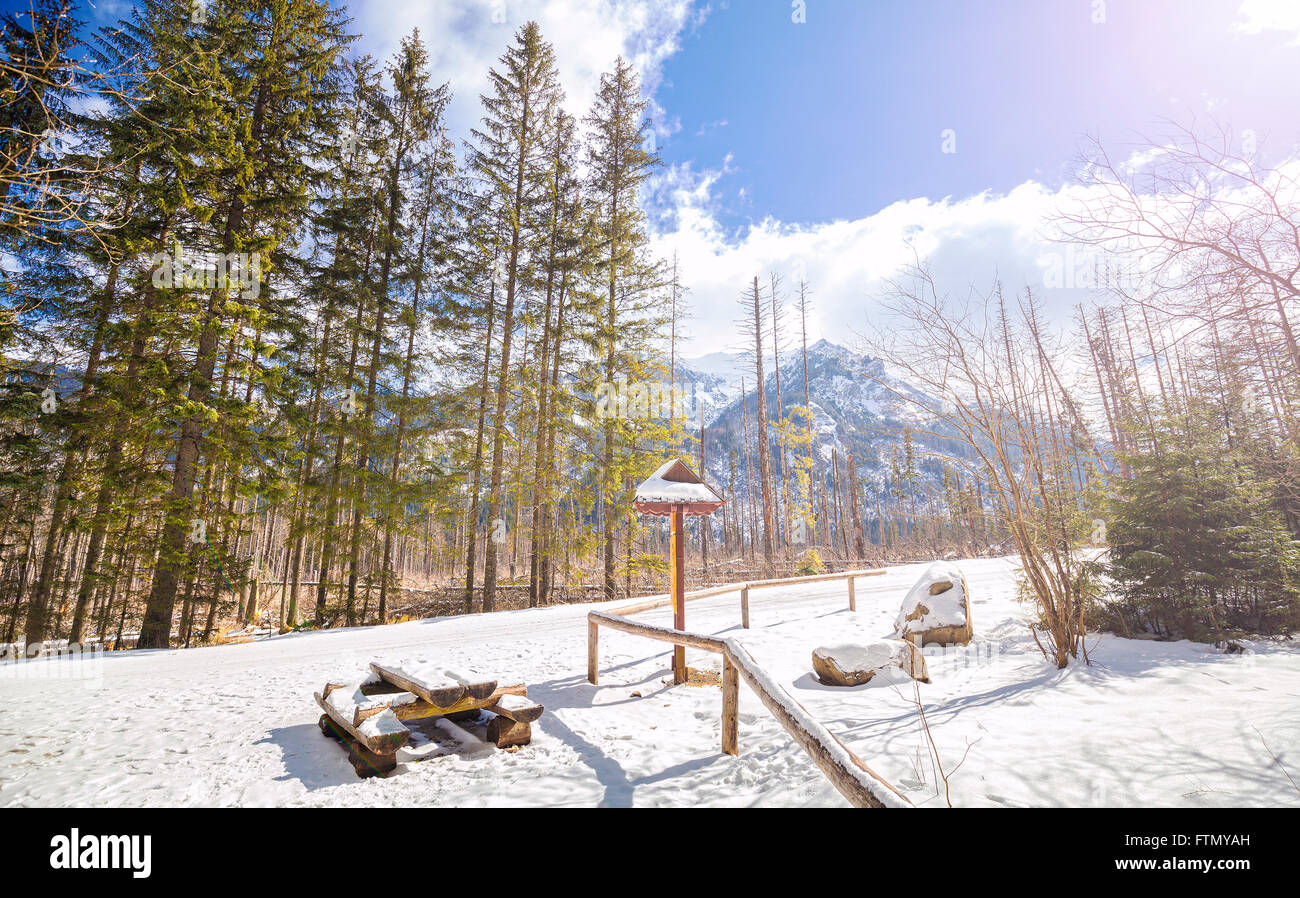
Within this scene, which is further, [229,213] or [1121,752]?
[229,213]

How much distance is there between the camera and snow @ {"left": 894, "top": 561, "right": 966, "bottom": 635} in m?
8.50

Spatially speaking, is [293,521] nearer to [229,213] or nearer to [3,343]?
[3,343]

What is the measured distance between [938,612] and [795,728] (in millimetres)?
6935

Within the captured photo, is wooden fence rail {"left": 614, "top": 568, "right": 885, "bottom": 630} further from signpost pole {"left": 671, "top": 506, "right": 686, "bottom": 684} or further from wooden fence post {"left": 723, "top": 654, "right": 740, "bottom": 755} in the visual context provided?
wooden fence post {"left": 723, "top": 654, "right": 740, "bottom": 755}

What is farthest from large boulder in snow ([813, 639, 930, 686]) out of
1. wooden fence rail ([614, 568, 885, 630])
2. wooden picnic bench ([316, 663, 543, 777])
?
wooden picnic bench ([316, 663, 543, 777])

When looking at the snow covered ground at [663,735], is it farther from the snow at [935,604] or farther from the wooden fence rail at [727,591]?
the wooden fence rail at [727,591]

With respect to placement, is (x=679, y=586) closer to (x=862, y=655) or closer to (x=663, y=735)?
(x=663, y=735)

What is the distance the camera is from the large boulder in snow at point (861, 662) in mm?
6352

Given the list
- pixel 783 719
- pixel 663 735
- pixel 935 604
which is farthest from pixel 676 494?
pixel 935 604

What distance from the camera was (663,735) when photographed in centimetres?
478

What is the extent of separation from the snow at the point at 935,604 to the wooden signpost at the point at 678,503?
4414 mm
